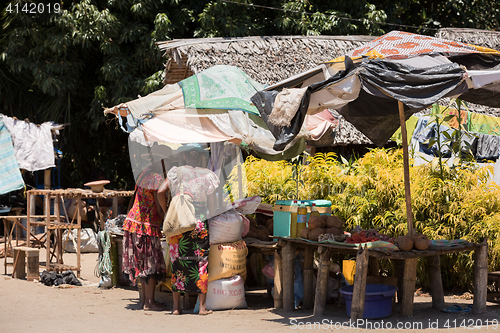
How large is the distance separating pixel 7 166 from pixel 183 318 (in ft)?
21.5

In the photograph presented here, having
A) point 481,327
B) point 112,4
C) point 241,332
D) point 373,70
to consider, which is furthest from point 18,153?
point 481,327

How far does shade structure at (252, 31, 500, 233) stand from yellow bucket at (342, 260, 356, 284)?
1.03 metres

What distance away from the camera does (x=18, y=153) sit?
36.4 ft

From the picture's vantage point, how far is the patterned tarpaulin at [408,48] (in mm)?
5348

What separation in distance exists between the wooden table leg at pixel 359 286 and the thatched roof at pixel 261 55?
16.4 ft

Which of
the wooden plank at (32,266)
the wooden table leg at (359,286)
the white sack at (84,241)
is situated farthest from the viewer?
the white sack at (84,241)

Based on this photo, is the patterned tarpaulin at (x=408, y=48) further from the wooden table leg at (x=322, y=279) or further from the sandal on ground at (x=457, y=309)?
the sandal on ground at (x=457, y=309)

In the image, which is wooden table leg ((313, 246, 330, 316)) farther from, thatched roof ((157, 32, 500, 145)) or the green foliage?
thatched roof ((157, 32, 500, 145))

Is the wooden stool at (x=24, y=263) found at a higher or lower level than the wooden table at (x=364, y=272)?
lower

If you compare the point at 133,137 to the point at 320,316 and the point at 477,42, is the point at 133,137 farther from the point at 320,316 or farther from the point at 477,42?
the point at 477,42

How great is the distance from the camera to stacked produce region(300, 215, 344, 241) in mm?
5848

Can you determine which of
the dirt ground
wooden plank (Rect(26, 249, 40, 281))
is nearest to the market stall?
the dirt ground

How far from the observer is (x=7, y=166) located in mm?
10859

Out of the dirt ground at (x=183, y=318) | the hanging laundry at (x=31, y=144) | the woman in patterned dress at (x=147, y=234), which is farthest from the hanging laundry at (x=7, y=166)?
the woman in patterned dress at (x=147, y=234)
